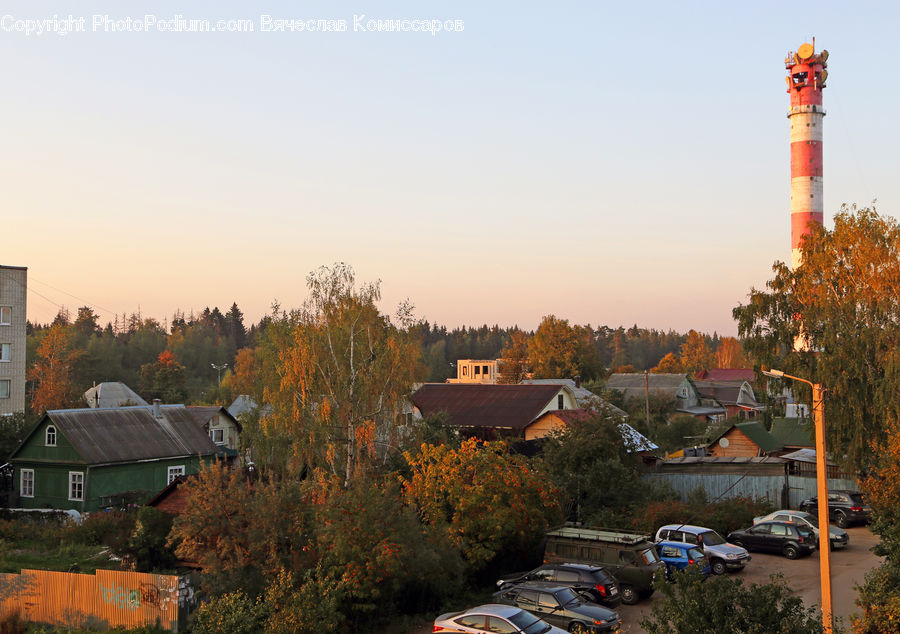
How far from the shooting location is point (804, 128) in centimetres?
6184

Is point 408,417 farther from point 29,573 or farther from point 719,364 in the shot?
point 719,364

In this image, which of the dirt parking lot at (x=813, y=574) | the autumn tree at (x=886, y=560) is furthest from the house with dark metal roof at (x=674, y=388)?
the autumn tree at (x=886, y=560)

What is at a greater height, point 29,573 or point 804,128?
point 804,128

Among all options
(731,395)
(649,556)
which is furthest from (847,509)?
(731,395)

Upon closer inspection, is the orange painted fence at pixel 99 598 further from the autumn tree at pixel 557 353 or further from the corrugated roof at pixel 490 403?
the autumn tree at pixel 557 353

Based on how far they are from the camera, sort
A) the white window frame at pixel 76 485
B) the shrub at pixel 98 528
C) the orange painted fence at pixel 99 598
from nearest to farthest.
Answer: the orange painted fence at pixel 99 598
the shrub at pixel 98 528
the white window frame at pixel 76 485

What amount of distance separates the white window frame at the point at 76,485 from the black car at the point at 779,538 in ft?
101

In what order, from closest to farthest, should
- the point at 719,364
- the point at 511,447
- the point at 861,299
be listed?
the point at 861,299 < the point at 511,447 < the point at 719,364

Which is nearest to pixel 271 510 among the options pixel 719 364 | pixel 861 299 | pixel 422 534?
pixel 422 534

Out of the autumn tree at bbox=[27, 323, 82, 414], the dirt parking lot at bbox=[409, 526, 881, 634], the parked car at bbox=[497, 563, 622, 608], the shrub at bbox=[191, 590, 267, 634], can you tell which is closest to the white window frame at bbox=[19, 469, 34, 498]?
the shrub at bbox=[191, 590, 267, 634]

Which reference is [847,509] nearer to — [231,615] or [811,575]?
[811,575]

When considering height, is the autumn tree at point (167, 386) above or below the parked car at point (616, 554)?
above

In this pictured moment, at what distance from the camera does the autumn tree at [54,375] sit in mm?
81062

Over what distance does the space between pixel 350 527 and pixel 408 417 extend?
18.7 meters
